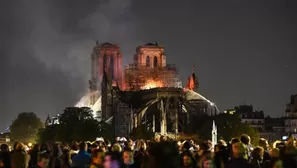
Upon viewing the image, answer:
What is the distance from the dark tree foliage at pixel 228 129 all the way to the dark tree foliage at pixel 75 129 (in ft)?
59.3

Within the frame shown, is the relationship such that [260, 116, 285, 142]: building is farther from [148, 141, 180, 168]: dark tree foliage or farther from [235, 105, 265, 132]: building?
[148, 141, 180, 168]: dark tree foliage

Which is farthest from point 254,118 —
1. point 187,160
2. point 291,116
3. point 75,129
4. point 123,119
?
point 187,160

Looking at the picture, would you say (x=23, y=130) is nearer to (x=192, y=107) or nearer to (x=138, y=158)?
(x=192, y=107)

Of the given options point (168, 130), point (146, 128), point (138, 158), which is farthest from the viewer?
point (168, 130)

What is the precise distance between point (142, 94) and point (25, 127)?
39.6 m

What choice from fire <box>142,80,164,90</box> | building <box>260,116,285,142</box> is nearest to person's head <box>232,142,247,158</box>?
building <box>260,116,285,142</box>

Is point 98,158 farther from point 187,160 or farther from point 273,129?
point 273,129

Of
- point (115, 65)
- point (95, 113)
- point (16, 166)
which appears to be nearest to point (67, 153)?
point (16, 166)

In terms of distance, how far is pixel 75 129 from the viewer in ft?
339

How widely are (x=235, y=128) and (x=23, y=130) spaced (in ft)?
229

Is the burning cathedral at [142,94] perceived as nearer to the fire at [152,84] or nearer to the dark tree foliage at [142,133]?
the fire at [152,84]

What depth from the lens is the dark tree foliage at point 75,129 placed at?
335 ft

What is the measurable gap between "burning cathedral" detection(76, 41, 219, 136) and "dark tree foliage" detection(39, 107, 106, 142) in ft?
27.4

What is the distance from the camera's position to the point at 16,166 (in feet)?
63.1
